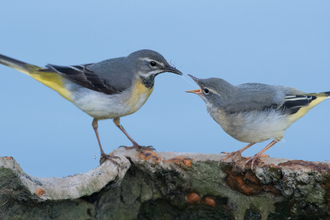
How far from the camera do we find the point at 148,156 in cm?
574

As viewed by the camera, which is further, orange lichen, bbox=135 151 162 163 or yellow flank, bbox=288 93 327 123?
orange lichen, bbox=135 151 162 163

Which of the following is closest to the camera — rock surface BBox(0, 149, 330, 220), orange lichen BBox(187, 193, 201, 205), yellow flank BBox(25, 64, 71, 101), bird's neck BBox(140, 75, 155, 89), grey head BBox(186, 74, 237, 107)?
rock surface BBox(0, 149, 330, 220)

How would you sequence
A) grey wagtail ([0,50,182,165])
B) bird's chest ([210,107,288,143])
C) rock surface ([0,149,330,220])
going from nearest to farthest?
rock surface ([0,149,330,220])
bird's chest ([210,107,288,143])
grey wagtail ([0,50,182,165])

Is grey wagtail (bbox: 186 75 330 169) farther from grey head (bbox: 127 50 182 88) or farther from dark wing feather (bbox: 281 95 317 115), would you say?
grey head (bbox: 127 50 182 88)

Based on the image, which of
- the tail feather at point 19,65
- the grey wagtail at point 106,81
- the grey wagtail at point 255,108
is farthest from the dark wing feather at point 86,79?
the grey wagtail at point 255,108

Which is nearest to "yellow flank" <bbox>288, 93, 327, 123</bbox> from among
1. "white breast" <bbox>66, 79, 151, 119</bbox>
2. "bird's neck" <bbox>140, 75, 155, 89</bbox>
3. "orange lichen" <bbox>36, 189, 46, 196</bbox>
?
"bird's neck" <bbox>140, 75, 155, 89</bbox>

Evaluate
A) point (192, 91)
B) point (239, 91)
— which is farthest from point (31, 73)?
point (239, 91)

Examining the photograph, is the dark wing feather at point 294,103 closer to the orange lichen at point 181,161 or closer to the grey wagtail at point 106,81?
the orange lichen at point 181,161

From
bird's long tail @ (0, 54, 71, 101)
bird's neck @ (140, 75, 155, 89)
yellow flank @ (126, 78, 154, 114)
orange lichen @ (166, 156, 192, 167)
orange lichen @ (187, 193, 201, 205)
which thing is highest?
bird's long tail @ (0, 54, 71, 101)

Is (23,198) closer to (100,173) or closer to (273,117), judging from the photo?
(100,173)

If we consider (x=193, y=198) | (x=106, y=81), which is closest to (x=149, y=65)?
(x=106, y=81)

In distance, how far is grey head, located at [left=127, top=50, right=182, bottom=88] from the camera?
592 cm

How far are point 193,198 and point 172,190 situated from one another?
12.9 inches

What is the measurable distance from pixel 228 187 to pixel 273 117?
46.0 inches
